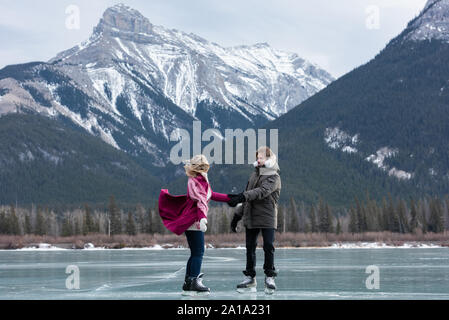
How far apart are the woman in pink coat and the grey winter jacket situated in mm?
893

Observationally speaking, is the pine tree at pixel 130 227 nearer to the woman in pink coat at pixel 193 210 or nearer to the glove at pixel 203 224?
the woman in pink coat at pixel 193 210

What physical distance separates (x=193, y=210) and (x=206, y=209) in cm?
29

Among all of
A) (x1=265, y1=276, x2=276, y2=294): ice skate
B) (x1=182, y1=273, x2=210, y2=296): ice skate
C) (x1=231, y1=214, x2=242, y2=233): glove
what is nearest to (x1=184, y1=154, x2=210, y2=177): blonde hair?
(x1=231, y1=214, x2=242, y2=233): glove

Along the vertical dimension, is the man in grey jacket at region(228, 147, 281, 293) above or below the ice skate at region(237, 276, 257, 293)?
above

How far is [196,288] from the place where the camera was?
16719mm

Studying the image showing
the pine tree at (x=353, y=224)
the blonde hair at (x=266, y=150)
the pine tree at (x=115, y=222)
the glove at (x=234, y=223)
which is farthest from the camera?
the pine tree at (x=115, y=222)

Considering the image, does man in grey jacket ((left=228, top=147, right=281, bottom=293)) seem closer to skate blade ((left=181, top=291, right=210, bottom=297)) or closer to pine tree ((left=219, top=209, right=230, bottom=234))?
skate blade ((left=181, top=291, right=210, bottom=297))

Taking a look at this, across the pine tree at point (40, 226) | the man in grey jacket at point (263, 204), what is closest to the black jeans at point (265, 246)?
the man in grey jacket at point (263, 204)

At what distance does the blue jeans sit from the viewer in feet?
53.6

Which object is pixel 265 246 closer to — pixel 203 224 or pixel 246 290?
pixel 246 290

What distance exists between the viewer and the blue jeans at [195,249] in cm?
1634
